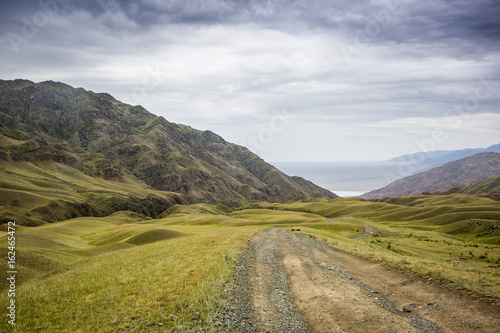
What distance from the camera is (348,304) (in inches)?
543

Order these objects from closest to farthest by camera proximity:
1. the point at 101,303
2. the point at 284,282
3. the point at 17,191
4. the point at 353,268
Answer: the point at 101,303, the point at 284,282, the point at 353,268, the point at 17,191

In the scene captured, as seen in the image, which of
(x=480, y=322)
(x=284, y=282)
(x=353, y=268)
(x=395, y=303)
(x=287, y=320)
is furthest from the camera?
(x=353, y=268)

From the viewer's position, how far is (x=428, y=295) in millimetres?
14836

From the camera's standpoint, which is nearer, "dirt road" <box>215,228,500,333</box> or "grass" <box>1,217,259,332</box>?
"dirt road" <box>215,228,500,333</box>

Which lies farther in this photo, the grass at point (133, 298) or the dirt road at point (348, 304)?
the grass at point (133, 298)

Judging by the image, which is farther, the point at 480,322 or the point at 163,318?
the point at 163,318

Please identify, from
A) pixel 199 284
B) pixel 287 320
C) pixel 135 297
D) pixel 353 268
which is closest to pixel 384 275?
pixel 353 268

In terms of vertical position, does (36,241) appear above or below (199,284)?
below

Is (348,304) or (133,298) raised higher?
(348,304)

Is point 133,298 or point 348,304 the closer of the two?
point 348,304

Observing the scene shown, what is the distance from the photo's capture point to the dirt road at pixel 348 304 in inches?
460

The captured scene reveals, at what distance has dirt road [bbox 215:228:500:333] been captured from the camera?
1170 centimetres

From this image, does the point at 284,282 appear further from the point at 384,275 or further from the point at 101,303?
the point at 101,303

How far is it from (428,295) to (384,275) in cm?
446
